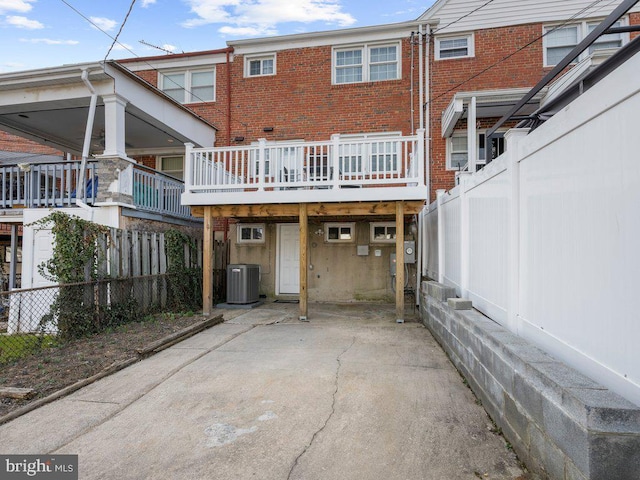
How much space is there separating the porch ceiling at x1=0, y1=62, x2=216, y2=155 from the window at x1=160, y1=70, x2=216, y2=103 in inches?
51.1

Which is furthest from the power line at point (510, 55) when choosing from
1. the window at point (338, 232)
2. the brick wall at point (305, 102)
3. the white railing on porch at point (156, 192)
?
Result: the white railing on porch at point (156, 192)

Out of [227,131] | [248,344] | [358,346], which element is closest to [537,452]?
[358,346]

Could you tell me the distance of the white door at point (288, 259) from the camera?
35.8 ft

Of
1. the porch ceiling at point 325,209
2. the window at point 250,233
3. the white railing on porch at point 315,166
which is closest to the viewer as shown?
the white railing on porch at point 315,166

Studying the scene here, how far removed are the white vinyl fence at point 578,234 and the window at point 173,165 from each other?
33.8ft

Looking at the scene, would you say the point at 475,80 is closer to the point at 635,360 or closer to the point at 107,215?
the point at 107,215

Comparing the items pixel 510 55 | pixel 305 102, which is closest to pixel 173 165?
pixel 305 102

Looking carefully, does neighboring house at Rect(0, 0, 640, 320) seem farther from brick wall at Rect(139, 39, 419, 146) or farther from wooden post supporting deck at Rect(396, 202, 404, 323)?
wooden post supporting deck at Rect(396, 202, 404, 323)

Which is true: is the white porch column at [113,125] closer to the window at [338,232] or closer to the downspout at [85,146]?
the downspout at [85,146]

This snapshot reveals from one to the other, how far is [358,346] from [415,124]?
278 inches

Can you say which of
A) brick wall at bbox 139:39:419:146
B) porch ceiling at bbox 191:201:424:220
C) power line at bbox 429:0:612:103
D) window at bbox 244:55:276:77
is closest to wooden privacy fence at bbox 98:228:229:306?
porch ceiling at bbox 191:201:424:220

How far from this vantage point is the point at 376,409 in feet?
11.4

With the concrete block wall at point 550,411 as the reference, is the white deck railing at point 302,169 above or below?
above

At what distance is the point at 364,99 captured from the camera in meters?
10.9
